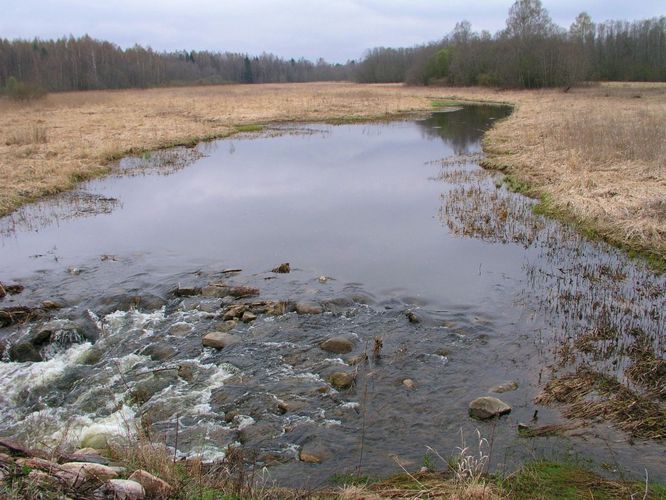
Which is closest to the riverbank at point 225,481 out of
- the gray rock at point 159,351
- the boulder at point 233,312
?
the gray rock at point 159,351

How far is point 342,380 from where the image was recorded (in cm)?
744

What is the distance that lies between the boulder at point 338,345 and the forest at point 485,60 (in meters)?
51.3

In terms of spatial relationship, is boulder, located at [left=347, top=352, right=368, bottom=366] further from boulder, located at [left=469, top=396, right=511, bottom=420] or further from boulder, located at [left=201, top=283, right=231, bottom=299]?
boulder, located at [left=201, top=283, right=231, bottom=299]

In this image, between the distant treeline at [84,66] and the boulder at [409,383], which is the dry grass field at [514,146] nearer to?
the boulder at [409,383]

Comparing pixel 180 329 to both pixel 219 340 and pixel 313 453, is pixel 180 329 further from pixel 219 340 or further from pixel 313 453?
pixel 313 453

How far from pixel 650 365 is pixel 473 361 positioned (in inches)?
93.5

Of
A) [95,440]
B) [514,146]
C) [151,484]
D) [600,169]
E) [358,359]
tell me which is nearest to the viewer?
[151,484]

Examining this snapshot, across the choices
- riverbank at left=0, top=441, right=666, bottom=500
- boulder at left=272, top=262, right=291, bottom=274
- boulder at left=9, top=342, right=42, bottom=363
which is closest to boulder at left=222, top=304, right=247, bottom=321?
boulder at left=272, top=262, right=291, bottom=274

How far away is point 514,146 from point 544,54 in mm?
44318

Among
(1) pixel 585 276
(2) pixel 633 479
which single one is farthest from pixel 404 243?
(2) pixel 633 479

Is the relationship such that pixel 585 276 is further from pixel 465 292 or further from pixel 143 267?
pixel 143 267

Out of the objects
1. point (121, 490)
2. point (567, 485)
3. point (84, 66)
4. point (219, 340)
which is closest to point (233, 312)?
point (219, 340)

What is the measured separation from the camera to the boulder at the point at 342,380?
7.41 m

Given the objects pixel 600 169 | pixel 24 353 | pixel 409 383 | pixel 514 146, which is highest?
pixel 514 146
